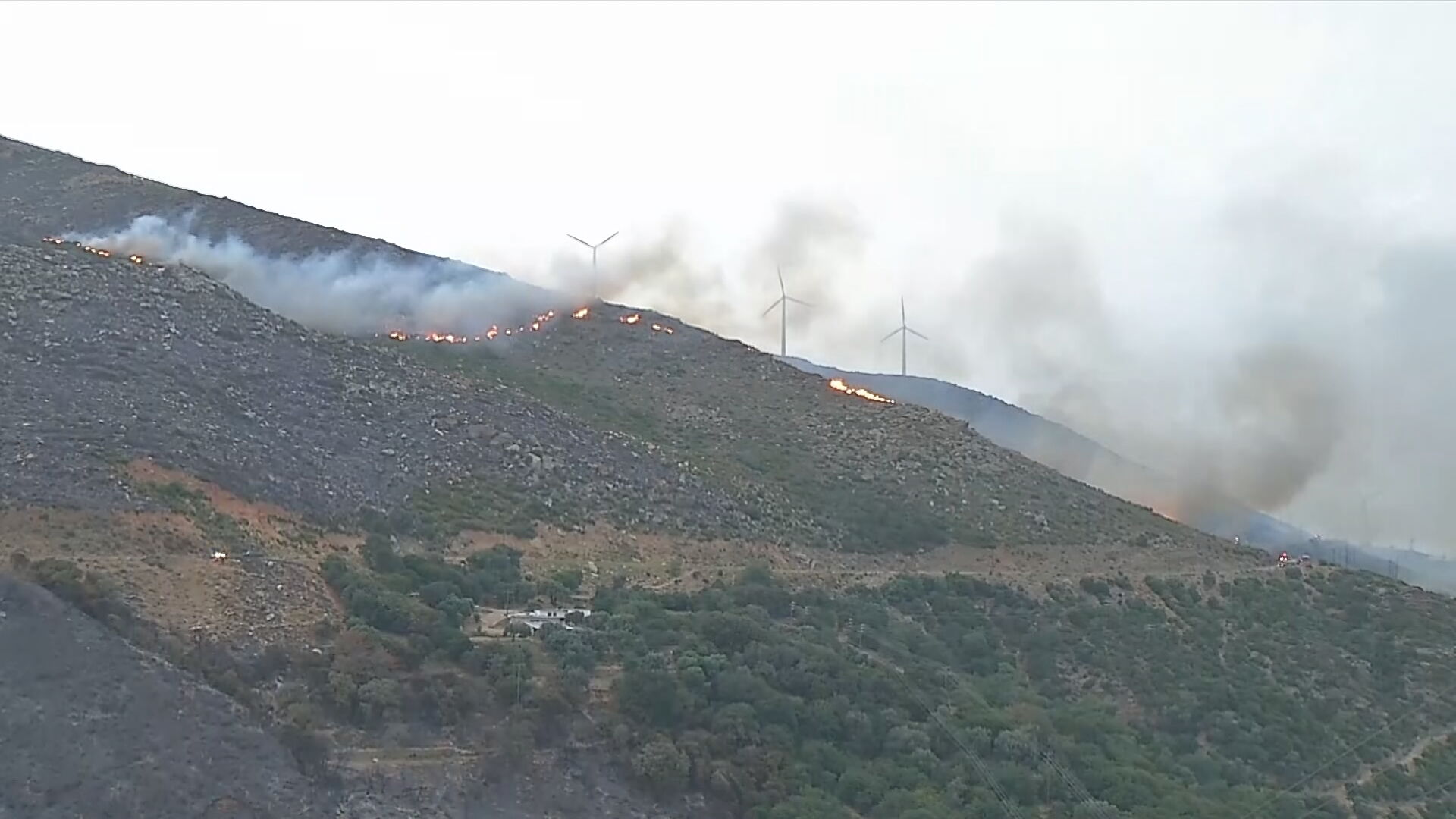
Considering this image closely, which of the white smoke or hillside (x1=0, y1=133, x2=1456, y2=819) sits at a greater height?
the white smoke

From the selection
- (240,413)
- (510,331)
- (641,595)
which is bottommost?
(641,595)

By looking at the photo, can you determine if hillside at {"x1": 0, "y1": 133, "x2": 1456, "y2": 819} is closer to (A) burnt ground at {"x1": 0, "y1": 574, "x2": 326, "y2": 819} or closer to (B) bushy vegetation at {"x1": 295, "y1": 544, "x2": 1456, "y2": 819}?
(B) bushy vegetation at {"x1": 295, "y1": 544, "x2": 1456, "y2": 819}

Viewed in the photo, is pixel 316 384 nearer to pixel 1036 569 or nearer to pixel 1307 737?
pixel 1036 569

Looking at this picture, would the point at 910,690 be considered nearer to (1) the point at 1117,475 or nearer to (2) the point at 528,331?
(2) the point at 528,331

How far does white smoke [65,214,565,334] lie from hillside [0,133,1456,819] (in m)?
11.7

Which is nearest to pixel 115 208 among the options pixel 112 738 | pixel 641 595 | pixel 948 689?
pixel 641 595

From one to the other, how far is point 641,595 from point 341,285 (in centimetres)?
→ 6105

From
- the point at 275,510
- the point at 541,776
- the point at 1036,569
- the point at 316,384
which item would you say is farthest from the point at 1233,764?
the point at 316,384

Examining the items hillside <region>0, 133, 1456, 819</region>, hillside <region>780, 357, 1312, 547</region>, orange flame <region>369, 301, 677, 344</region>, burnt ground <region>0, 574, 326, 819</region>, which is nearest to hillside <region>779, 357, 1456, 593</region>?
hillside <region>780, 357, 1312, 547</region>

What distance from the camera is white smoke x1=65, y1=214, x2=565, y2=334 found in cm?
10175

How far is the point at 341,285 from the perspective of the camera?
10812cm

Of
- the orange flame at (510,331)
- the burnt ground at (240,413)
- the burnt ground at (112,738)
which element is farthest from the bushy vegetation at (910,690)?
the orange flame at (510,331)

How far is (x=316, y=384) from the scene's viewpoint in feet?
230

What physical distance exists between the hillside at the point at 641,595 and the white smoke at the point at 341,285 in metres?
11.7
